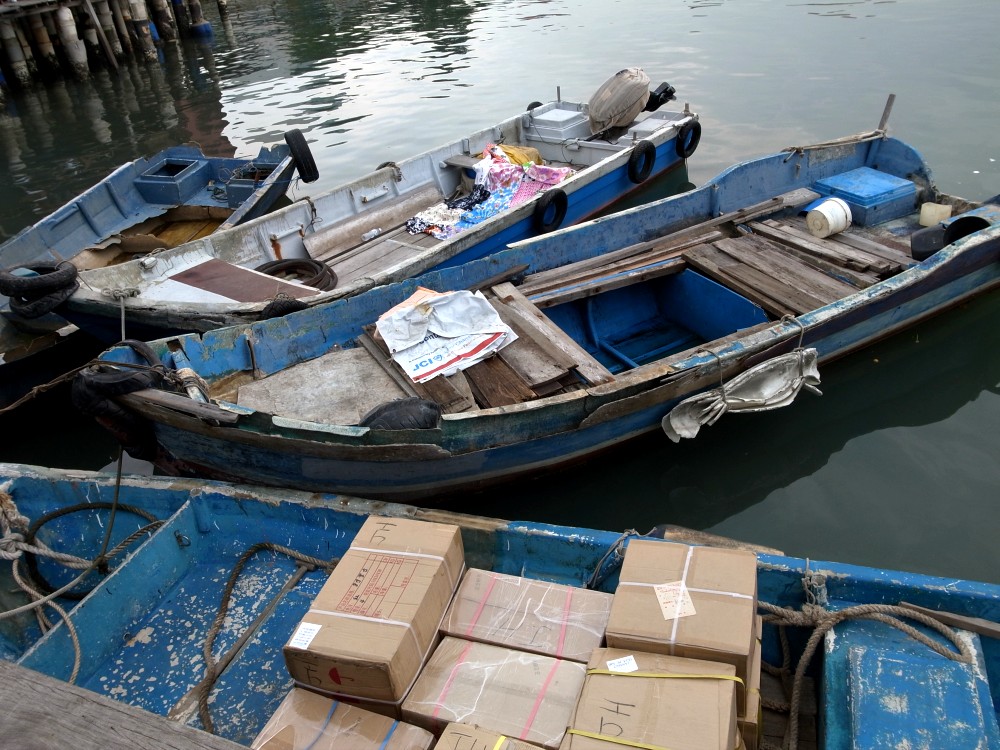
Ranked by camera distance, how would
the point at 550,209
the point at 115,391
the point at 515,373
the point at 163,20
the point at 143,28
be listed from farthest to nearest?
1. the point at 163,20
2. the point at 143,28
3. the point at 550,209
4. the point at 515,373
5. the point at 115,391

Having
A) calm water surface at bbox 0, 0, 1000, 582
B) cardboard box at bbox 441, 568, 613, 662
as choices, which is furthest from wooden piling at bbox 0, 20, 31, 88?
cardboard box at bbox 441, 568, 613, 662

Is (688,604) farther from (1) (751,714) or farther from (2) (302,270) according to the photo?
(2) (302,270)

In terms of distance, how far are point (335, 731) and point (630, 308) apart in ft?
16.9

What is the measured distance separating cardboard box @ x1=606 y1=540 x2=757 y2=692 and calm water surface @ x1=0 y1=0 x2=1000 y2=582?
8.49ft

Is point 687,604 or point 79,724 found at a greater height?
point 79,724

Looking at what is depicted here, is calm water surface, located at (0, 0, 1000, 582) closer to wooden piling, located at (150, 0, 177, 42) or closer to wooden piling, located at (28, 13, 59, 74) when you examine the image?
wooden piling, located at (150, 0, 177, 42)

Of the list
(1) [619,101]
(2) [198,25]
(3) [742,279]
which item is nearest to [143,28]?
(2) [198,25]

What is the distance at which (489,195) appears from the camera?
8906 mm

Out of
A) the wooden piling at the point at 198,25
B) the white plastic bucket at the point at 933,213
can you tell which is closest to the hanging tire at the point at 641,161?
the white plastic bucket at the point at 933,213

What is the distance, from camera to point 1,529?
151 inches

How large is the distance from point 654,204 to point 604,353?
6.13ft

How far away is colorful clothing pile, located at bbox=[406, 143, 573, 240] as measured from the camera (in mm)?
8523

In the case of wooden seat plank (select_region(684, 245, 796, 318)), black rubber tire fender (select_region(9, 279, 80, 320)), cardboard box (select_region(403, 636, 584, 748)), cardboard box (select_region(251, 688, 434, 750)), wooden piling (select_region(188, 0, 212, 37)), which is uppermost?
wooden piling (select_region(188, 0, 212, 37))

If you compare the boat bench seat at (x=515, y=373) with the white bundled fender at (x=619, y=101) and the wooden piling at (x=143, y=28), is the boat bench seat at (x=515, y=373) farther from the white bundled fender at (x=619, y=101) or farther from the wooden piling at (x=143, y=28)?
the wooden piling at (x=143, y=28)
